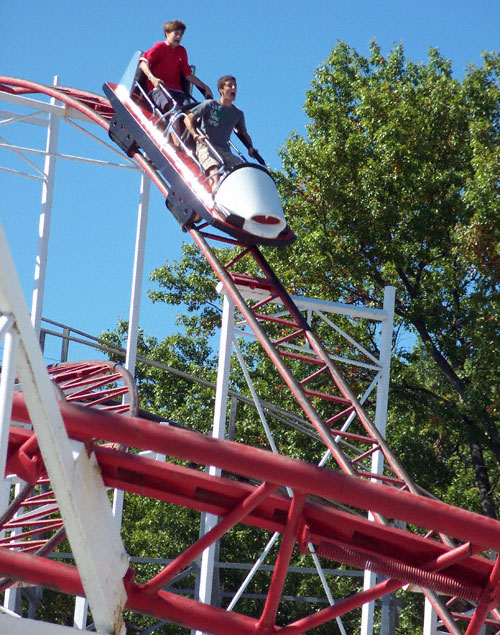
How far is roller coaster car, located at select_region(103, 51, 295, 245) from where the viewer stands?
30.7 ft

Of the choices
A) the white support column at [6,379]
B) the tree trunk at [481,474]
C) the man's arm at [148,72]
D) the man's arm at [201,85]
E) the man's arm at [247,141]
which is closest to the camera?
the white support column at [6,379]

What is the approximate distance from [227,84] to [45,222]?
2.32 metres

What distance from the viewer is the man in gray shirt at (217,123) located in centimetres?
980

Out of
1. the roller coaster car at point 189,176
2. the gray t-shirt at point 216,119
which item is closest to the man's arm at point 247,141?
the roller coaster car at point 189,176

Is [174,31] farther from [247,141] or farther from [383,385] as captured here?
[383,385]

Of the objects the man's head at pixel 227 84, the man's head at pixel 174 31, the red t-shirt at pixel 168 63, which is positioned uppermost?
the man's head at pixel 174 31

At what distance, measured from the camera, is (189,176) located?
9.85 m

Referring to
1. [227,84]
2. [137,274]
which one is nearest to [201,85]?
[227,84]

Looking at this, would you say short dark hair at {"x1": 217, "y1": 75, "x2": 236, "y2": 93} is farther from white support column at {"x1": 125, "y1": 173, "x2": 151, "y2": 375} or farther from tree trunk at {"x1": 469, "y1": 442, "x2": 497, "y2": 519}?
tree trunk at {"x1": 469, "y1": 442, "x2": 497, "y2": 519}

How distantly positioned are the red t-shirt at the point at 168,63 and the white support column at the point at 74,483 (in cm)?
668

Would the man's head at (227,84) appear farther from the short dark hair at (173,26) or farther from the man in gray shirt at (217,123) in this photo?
the short dark hair at (173,26)

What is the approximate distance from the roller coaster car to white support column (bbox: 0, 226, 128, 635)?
Answer: 465 centimetres

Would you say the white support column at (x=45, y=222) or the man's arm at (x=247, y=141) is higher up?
the man's arm at (x=247, y=141)

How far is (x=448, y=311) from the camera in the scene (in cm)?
1772
